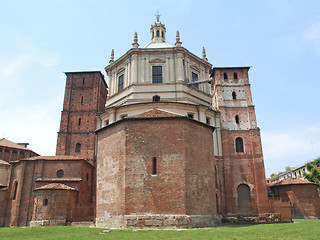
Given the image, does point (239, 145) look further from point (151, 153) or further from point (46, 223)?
point (46, 223)

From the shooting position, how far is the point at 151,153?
50.6 ft

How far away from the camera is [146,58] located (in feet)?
87.8

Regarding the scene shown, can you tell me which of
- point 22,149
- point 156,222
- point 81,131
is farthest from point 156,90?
point 22,149

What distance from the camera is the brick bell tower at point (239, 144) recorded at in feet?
77.5

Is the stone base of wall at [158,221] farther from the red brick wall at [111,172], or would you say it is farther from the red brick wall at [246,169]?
the red brick wall at [246,169]

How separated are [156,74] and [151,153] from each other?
12.9 m

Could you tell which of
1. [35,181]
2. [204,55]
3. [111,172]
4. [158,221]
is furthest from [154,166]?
[204,55]

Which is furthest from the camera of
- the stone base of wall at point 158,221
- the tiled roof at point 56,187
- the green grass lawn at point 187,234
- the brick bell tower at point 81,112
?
the brick bell tower at point 81,112

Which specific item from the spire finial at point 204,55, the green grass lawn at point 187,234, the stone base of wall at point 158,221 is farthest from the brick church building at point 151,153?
the green grass lawn at point 187,234

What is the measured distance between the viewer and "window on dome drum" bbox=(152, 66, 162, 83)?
2636 centimetres

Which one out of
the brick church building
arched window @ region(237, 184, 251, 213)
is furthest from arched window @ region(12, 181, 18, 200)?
arched window @ region(237, 184, 251, 213)

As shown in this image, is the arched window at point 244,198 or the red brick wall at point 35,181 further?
the arched window at point 244,198

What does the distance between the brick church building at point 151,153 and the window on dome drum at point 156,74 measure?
3.9 inches

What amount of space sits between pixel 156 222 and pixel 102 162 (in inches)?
217
